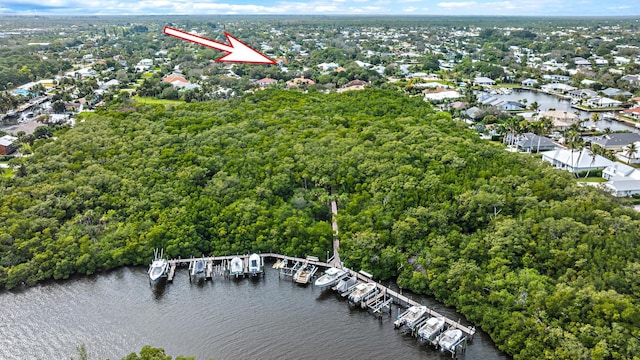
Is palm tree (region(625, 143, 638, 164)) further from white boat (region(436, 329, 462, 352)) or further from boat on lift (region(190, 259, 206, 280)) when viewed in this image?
boat on lift (region(190, 259, 206, 280))

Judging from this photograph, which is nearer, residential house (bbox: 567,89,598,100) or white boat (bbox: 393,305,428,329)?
white boat (bbox: 393,305,428,329)

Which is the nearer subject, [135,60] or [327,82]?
[327,82]

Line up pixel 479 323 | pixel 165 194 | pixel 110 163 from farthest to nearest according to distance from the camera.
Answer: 1. pixel 110 163
2. pixel 165 194
3. pixel 479 323

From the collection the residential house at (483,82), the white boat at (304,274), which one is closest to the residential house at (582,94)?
the residential house at (483,82)

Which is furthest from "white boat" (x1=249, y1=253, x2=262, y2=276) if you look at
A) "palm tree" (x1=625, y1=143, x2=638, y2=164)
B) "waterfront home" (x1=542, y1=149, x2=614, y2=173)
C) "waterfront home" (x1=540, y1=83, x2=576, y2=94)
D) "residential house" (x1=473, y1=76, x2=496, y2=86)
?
"waterfront home" (x1=540, y1=83, x2=576, y2=94)

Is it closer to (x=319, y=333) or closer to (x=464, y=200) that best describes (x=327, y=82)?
(x=464, y=200)

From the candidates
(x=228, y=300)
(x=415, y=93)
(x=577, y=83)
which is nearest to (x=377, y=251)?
(x=228, y=300)

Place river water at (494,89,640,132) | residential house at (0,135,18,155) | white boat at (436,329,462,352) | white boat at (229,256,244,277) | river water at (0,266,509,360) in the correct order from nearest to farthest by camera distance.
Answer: white boat at (436,329,462,352) < river water at (0,266,509,360) < white boat at (229,256,244,277) < residential house at (0,135,18,155) < river water at (494,89,640,132)
